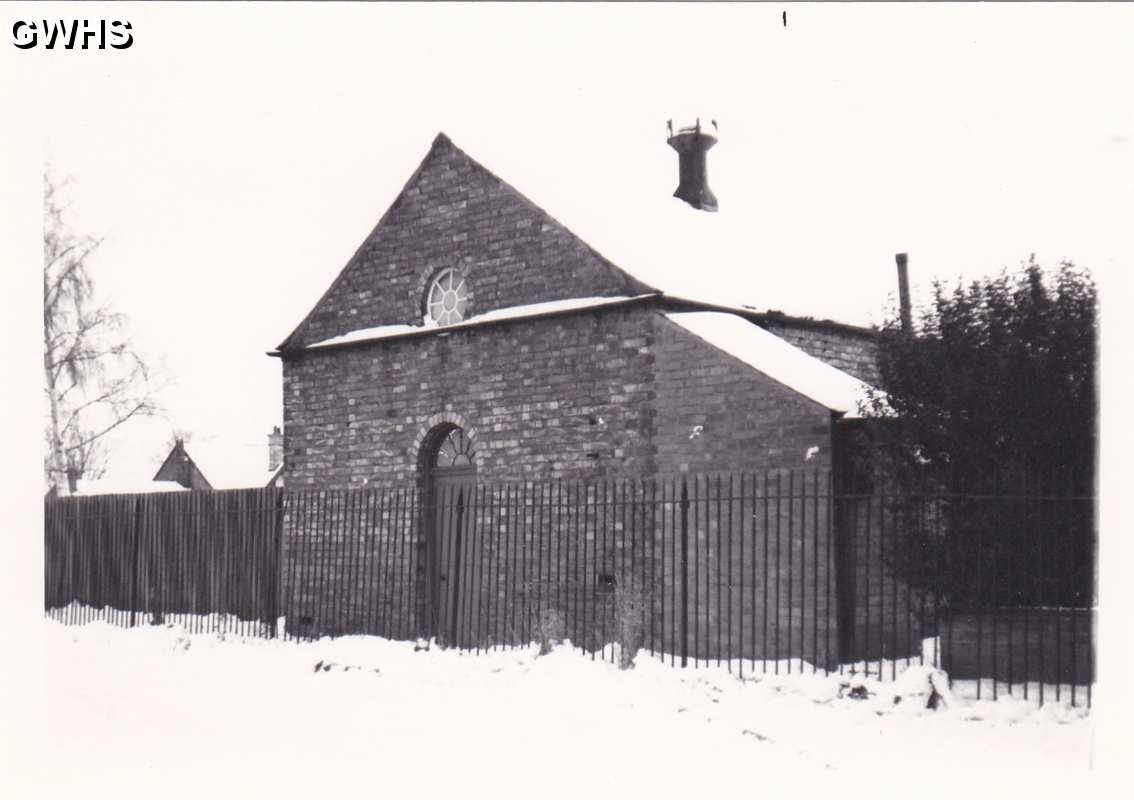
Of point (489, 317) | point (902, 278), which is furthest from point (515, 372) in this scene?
point (902, 278)

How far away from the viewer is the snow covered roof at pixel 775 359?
11477 millimetres

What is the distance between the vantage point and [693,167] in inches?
717

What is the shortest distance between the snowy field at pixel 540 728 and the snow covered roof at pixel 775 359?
284 centimetres

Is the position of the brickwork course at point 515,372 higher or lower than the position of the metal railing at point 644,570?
higher

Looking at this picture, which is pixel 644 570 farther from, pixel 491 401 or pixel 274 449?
pixel 274 449

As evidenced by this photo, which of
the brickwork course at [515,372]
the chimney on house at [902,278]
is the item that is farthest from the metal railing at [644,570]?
the chimney on house at [902,278]

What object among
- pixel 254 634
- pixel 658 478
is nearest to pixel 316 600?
pixel 254 634

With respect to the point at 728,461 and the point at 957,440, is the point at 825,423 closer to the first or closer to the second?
the point at 728,461

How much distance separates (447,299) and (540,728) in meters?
7.13

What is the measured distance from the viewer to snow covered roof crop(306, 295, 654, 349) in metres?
13.2

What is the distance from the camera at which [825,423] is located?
1120 centimetres

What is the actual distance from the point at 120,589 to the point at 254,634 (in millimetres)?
3401

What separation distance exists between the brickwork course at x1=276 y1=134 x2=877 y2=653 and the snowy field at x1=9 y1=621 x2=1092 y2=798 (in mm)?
1728

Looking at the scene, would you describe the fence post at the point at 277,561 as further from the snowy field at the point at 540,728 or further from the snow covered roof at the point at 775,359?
the snow covered roof at the point at 775,359
